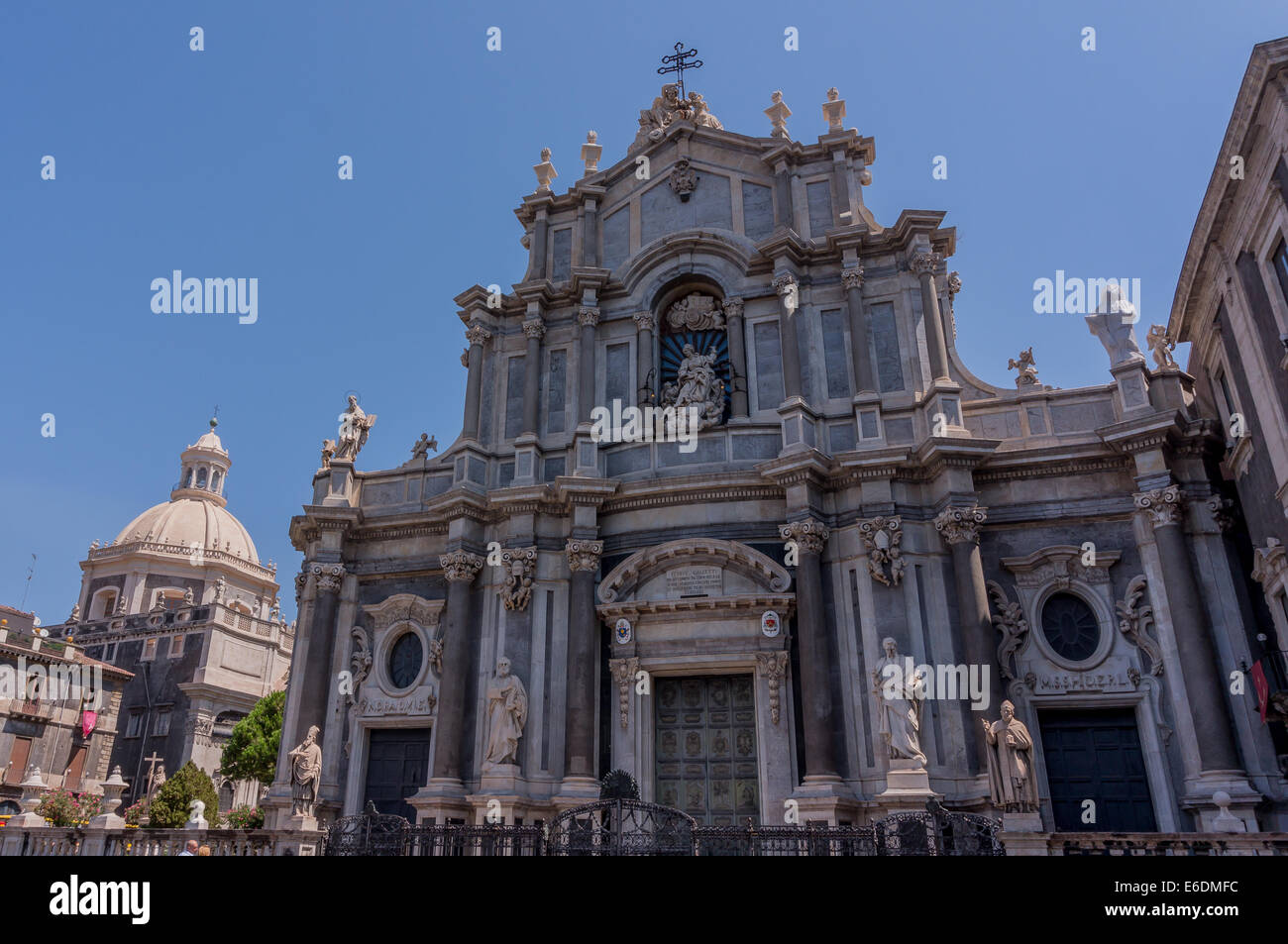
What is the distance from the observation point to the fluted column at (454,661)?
19.4 m

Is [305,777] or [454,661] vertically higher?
[454,661]

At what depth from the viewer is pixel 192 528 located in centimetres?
6194

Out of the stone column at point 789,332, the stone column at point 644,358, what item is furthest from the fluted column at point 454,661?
the stone column at point 789,332

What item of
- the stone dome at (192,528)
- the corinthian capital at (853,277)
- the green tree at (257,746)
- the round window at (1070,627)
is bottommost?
the round window at (1070,627)

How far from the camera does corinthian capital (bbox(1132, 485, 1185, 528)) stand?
1752cm

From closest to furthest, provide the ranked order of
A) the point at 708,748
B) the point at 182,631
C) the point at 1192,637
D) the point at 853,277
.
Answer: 1. the point at 1192,637
2. the point at 708,748
3. the point at 853,277
4. the point at 182,631

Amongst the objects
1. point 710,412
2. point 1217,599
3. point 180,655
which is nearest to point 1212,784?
point 1217,599

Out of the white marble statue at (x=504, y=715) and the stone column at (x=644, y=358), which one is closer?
the white marble statue at (x=504, y=715)

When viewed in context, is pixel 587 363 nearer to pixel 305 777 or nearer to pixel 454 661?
pixel 454 661

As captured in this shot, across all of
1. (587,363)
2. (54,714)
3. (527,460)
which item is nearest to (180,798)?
(54,714)

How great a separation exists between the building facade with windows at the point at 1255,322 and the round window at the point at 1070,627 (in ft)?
8.99

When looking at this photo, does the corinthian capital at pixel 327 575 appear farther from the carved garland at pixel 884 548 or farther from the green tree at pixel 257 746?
the green tree at pixel 257 746

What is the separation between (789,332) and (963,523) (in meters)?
6.03
